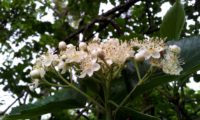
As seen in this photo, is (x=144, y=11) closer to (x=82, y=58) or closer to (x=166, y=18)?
(x=166, y=18)

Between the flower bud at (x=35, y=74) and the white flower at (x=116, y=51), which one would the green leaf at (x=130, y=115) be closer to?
the white flower at (x=116, y=51)

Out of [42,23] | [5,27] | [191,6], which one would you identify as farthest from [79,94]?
[5,27]

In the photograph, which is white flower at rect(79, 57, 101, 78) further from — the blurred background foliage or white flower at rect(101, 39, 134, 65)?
the blurred background foliage

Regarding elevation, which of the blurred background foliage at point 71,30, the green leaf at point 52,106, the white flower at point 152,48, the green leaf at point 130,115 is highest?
the blurred background foliage at point 71,30

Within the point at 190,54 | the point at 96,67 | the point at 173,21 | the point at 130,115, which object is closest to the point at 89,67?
the point at 96,67

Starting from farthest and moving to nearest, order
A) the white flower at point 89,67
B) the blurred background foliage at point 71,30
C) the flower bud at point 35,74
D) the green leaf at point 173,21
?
the blurred background foliage at point 71,30 < the green leaf at point 173,21 < the flower bud at point 35,74 < the white flower at point 89,67

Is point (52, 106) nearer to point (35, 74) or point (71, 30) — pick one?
point (35, 74)

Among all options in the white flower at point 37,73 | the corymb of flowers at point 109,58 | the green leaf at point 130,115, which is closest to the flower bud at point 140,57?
the corymb of flowers at point 109,58
